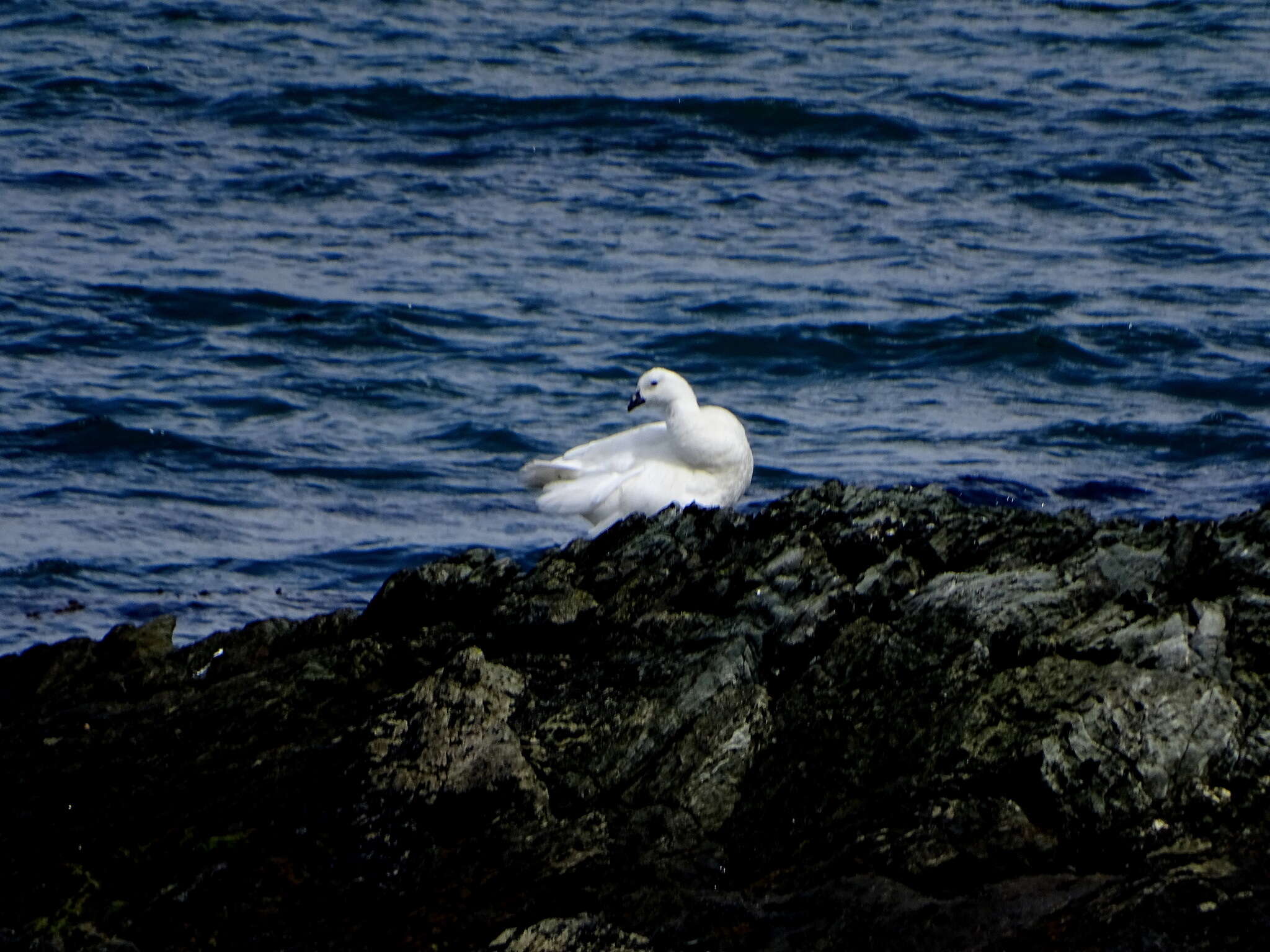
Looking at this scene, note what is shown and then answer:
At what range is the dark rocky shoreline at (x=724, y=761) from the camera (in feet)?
13.0

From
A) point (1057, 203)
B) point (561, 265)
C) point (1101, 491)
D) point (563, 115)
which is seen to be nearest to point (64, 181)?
point (563, 115)

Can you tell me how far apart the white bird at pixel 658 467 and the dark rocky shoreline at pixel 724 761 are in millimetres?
3523

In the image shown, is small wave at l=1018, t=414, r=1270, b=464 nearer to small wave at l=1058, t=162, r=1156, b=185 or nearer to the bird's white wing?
the bird's white wing

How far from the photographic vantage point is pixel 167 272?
1505 centimetres

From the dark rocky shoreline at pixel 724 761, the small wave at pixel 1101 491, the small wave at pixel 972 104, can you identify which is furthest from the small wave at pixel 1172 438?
the small wave at pixel 972 104

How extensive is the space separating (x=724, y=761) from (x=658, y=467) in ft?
15.9

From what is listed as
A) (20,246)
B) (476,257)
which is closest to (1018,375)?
(476,257)

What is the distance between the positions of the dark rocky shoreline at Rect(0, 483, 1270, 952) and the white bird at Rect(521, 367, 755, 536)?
139 inches

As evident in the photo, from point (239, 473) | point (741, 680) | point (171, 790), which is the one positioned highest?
point (741, 680)

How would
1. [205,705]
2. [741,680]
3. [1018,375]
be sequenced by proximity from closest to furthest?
[741,680] < [205,705] < [1018,375]

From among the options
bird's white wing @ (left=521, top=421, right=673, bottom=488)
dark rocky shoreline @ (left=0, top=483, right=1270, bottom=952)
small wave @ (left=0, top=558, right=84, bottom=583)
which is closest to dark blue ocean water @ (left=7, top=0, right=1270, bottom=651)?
small wave @ (left=0, top=558, right=84, bottom=583)

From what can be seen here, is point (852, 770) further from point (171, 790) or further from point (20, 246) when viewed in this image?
point (20, 246)

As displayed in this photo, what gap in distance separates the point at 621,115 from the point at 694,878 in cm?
1450

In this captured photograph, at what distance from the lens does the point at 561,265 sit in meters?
15.1
